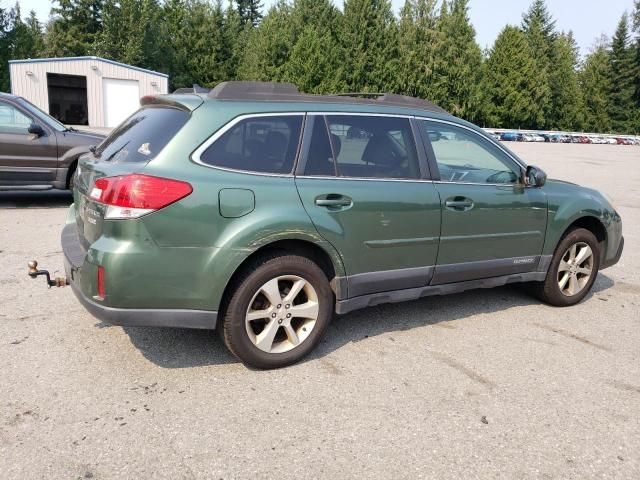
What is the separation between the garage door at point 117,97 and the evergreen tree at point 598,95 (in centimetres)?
5953

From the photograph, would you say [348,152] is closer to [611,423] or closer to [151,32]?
[611,423]

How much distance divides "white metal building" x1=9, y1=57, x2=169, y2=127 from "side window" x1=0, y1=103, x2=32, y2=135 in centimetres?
2890

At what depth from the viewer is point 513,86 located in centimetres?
6438

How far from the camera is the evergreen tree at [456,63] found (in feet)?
188

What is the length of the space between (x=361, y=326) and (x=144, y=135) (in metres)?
2.20

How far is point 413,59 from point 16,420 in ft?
190

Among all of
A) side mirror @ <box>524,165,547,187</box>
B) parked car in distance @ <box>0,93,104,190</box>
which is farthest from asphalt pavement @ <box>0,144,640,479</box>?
parked car in distance @ <box>0,93,104,190</box>

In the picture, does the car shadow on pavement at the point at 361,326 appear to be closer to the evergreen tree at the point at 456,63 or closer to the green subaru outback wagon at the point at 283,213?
the green subaru outback wagon at the point at 283,213

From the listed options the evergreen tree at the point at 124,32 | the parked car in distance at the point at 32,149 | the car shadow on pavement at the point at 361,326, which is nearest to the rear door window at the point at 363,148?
the car shadow on pavement at the point at 361,326

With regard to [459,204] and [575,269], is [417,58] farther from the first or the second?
[459,204]

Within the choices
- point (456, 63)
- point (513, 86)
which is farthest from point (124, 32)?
point (513, 86)

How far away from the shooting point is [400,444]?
114 inches

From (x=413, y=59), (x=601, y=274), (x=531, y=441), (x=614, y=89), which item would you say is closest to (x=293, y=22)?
(x=413, y=59)

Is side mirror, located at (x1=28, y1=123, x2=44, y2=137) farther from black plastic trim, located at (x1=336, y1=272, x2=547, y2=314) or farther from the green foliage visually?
the green foliage
